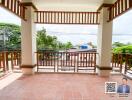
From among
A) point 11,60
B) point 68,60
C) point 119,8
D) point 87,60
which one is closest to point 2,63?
point 11,60

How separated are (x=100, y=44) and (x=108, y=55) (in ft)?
1.77

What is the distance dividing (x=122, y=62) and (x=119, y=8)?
128 inches

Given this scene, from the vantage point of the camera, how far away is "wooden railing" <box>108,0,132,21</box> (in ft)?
18.1

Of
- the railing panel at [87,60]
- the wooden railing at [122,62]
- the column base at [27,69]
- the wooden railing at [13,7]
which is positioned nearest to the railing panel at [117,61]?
the wooden railing at [122,62]

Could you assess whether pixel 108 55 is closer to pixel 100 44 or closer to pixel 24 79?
pixel 100 44

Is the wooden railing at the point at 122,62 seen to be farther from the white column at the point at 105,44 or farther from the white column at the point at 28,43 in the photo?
the white column at the point at 28,43

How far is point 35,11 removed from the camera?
9016mm

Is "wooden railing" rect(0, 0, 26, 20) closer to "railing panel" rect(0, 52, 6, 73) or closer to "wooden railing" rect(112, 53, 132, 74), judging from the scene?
Answer: "railing panel" rect(0, 52, 6, 73)

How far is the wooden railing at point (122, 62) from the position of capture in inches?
331

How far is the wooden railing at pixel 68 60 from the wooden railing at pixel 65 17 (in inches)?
54.8

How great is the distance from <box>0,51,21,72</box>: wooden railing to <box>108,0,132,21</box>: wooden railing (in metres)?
4.25

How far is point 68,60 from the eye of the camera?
929 cm

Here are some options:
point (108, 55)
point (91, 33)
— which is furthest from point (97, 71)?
point (91, 33)

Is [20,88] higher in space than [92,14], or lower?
lower
